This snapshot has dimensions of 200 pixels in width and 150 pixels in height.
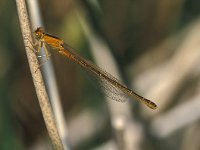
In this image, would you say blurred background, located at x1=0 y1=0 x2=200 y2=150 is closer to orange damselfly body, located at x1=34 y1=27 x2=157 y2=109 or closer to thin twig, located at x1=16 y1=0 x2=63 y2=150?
orange damselfly body, located at x1=34 y1=27 x2=157 y2=109

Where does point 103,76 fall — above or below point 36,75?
above

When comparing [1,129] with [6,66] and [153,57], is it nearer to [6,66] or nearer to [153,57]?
[6,66]

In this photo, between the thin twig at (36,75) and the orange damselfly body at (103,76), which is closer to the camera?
the thin twig at (36,75)

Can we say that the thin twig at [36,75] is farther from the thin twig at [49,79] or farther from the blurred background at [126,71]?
the blurred background at [126,71]

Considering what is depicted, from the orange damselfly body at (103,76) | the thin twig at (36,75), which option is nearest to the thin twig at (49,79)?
the orange damselfly body at (103,76)

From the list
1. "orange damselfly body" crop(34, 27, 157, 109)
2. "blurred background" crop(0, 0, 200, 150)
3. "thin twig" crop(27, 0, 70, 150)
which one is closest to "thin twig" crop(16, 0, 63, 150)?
"thin twig" crop(27, 0, 70, 150)

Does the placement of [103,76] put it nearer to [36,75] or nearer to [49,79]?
[49,79]

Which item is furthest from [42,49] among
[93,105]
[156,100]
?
[156,100]

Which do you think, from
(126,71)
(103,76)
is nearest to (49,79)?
(103,76)
